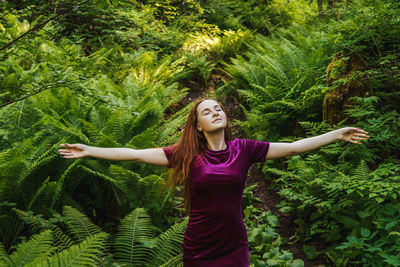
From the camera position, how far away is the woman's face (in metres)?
1.82

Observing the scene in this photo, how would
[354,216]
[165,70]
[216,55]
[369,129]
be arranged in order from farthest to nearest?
[216,55] < [165,70] < [369,129] < [354,216]

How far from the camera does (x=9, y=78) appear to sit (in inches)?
178

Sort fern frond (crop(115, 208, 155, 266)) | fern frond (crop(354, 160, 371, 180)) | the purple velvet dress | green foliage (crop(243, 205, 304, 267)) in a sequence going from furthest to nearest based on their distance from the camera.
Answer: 1. fern frond (crop(354, 160, 371, 180))
2. green foliage (crop(243, 205, 304, 267))
3. fern frond (crop(115, 208, 155, 266))
4. the purple velvet dress

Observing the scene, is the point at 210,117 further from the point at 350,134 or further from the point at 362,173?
the point at 362,173

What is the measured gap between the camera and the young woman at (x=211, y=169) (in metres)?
1.71

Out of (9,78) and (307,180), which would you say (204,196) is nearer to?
(307,180)

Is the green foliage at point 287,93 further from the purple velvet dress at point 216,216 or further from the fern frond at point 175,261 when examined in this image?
the purple velvet dress at point 216,216

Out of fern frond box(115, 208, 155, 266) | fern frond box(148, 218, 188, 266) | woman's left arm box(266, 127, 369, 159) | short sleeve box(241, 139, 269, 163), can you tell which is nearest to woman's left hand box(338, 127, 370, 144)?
woman's left arm box(266, 127, 369, 159)

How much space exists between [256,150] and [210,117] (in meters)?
0.38

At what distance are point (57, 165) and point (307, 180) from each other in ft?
9.41

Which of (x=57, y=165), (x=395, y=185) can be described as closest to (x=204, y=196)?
(x=395, y=185)

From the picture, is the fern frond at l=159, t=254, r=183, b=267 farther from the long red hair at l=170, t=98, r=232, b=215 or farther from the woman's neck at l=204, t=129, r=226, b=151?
the woman's neck at l=204, t=129, r=226, b=151

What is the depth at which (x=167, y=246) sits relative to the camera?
276cm

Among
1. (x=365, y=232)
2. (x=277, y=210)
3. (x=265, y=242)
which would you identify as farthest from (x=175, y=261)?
(x=277, y=210)
